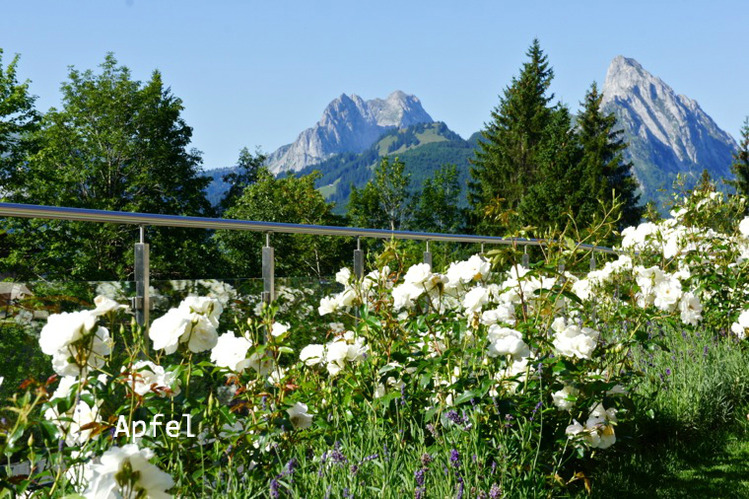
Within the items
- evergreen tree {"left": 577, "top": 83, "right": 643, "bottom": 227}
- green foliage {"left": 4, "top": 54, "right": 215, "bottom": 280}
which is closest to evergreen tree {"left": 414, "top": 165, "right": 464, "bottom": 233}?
evergreen tree {"left": 577, "top": 83, "right": 643, "bottom": 227}

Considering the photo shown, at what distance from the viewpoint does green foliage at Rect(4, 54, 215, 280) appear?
2677 centimetres

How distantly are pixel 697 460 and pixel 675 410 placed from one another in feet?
1.12

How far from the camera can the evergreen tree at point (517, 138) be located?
1321 inches

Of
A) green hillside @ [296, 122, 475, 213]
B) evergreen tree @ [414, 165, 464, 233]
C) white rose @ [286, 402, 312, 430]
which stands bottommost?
white rose @ [286, 402, 312, 430]

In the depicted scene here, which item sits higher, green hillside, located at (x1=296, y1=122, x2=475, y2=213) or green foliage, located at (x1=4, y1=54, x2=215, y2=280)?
green hillside, located at (x1=296, y1=122, x2=475, y2=213)

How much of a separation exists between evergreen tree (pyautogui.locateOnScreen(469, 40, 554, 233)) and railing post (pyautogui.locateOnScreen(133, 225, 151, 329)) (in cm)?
3027

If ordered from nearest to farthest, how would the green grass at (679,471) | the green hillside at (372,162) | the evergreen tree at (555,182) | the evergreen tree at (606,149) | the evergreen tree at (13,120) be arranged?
the green grass at (679,471)
the evergreen tree at (13,120)
the evergreen tree at (555,182)
the evergreen tree at (606,149)
the green hillside at (372,162)

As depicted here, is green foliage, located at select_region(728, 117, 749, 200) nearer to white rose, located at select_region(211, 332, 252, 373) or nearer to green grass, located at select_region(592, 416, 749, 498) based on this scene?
green grass, located at select_region(592, 416, 749, 498)

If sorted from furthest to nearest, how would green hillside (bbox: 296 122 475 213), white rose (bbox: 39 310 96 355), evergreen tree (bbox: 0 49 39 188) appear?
green hillside (bbox: 296 122 475 213) < evergreen tree (bbox: 0 49 39 188) < white rose (bbox: 39 310 96 355)

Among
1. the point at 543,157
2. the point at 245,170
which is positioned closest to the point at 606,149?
the point at 543,157

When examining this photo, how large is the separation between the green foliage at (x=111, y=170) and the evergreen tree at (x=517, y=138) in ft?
47.5

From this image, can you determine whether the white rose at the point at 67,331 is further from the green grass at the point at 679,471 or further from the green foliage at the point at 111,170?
the green foliage at the point at 111,170

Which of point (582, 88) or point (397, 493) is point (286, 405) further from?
point (582, 88)

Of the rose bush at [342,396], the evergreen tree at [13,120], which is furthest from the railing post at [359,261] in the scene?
the evergreen tree at [13,120]
